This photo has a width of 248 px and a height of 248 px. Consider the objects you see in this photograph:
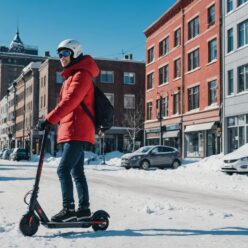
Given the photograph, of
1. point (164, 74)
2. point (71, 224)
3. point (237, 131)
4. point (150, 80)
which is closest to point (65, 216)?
point (71, 224)

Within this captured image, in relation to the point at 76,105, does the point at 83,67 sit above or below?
above

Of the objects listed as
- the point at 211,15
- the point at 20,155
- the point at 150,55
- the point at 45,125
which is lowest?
the point at 20,155

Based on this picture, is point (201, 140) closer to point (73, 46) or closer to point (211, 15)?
point (211, 15)

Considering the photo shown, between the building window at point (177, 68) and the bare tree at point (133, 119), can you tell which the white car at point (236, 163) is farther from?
the bare tree at point (133, 119)

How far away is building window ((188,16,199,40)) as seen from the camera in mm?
39250

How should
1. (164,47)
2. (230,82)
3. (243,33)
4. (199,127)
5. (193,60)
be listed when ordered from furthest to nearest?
(164,47) < (193,60) < (199,127) < (230,82) < (243,33)

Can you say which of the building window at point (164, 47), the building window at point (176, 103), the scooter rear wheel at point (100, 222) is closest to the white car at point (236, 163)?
the scooter rear wheel at point (100, 222)

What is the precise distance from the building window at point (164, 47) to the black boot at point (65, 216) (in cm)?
4108

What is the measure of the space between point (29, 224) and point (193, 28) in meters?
36.8

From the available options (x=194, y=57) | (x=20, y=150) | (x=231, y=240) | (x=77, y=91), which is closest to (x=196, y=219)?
(x=231, y=240)

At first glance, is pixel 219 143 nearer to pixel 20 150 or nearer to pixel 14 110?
pixel 20 150

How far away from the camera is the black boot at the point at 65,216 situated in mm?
5297

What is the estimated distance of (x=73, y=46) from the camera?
557 cm

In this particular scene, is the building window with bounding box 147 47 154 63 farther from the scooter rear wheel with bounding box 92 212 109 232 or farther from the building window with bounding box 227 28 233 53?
the scooter rear wheel with bounding box 92 212 109 232
